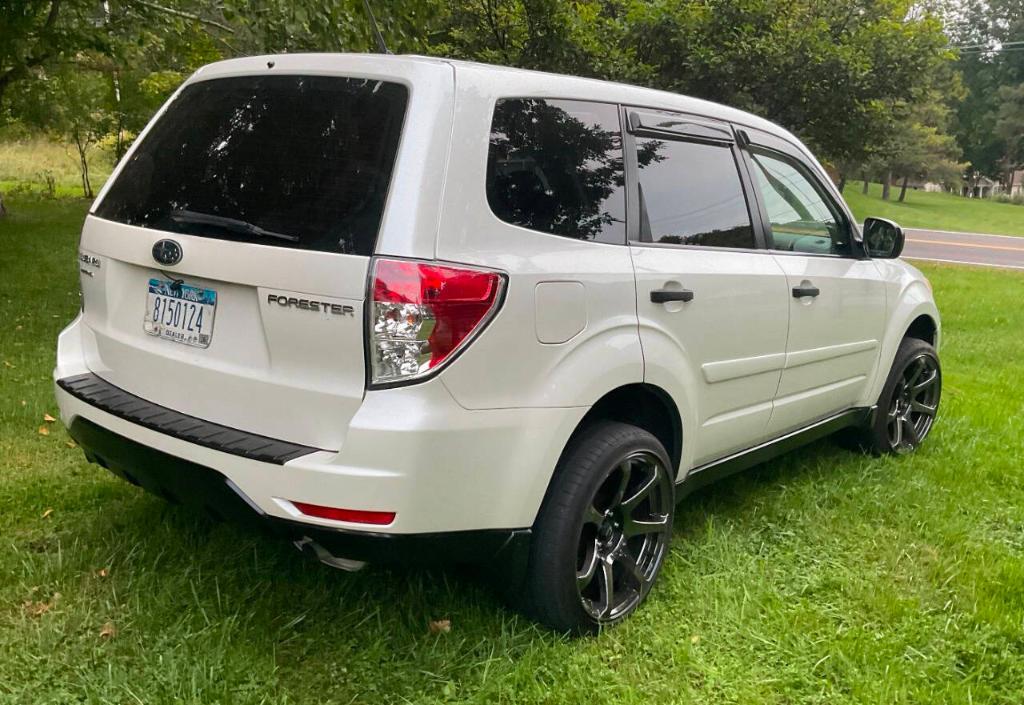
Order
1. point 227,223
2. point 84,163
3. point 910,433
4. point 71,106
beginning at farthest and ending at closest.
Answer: point 84,163 < point 71,106 < point 910,433 < point 227,223

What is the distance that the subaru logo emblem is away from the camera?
2631 mm

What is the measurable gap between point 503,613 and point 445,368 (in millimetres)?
1053

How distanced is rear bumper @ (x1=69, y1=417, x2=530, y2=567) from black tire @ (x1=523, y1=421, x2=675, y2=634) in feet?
0.44

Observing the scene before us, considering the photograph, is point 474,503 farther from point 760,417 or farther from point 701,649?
point 760,417

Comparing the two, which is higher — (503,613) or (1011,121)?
(1011,121)

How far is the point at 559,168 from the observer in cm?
280

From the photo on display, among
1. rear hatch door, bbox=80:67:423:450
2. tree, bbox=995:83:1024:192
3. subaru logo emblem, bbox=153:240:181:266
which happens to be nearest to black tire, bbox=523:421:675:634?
rear hatch door, bbox=80:67:423:450

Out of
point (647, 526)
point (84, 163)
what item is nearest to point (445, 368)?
point (647, 526)

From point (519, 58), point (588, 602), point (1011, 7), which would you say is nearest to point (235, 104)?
point (588, 602)

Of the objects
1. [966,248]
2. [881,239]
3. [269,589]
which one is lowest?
[269,589]

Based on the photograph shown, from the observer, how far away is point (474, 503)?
8.06 feet

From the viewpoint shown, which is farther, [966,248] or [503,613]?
[966,248]

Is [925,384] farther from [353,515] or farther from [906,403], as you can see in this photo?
[353,515]

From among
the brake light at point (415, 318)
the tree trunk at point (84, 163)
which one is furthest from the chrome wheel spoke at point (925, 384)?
the tree trunk at point (84, 163)
